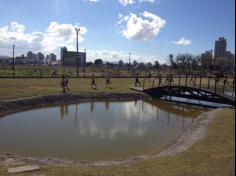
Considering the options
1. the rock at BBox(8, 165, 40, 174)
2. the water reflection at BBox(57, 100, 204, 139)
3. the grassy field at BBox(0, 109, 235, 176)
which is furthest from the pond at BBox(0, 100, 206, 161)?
the rock at BBox(8, 165, 40, 174)

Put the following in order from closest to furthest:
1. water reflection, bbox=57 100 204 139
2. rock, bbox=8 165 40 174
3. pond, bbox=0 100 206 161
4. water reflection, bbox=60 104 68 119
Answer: rock, bbox=8 165 40 174 < pond, bbox=0 100 206 161 < water reflection, bbox=57 100 204 139 < water reflection, bbox=60 104 68 119

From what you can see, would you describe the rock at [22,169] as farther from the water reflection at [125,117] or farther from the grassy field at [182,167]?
the water reflection at [125,117]

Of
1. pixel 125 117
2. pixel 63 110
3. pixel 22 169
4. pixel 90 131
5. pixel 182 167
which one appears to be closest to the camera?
pixel 22 169

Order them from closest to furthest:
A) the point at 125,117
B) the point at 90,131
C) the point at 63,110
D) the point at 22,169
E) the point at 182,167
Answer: the point at 22,169
the point at 182,167
the point at 90,131
the point at 125,117
the point at 63,110

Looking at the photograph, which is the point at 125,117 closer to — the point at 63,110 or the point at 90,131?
the point at 90,131

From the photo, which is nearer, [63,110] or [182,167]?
[182,167]

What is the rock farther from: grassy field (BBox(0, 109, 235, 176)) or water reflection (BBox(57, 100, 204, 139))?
water reflection (BBox(57, 100, 204, 139))

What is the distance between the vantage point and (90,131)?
18.3 meters

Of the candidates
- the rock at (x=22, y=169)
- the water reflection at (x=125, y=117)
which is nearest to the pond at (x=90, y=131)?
the water reflection at (x=125, y=117)

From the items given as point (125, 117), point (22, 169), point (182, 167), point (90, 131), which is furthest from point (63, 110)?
point (182, 167)

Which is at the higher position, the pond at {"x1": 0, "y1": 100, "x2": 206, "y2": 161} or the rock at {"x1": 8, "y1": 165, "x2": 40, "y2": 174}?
the rock at {"x1": 8, "y1": 165, "x2": 40, "y2": 174}

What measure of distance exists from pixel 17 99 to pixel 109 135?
11.1 m

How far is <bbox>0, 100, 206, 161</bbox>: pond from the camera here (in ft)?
48.0

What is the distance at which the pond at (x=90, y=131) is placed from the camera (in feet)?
48.0
